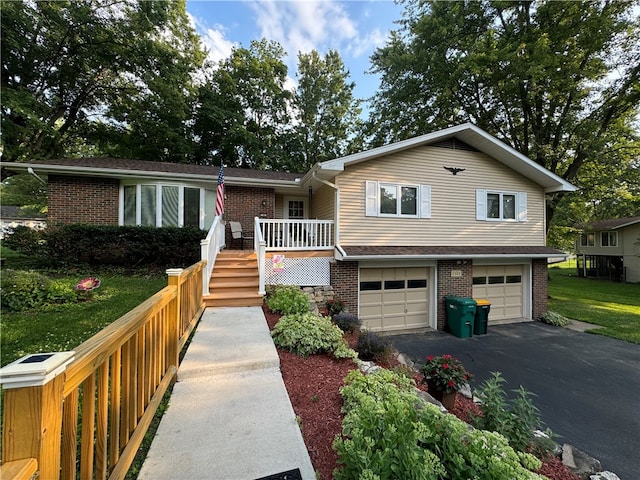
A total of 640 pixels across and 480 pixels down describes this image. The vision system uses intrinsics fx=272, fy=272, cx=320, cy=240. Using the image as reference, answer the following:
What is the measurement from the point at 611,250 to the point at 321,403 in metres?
31.0

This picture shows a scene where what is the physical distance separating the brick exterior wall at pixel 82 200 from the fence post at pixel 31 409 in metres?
10.5

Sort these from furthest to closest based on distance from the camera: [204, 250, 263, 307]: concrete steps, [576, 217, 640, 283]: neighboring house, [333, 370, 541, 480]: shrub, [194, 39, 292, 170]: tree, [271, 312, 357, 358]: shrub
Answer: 1. [576, 217, 640, 283]: neighboring house
2. [194, 39, 292, 170]: tree
3. [204, 250, 263, 307]: concrete steps
4. [271, 312, 357, 358]: shrub
5. [333, 370, 541, 480]: shrub

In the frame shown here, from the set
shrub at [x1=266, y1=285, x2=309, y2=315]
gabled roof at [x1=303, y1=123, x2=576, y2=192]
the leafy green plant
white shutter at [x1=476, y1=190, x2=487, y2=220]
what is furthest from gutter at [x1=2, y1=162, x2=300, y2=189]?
the leafy green plant

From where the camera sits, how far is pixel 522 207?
1028 cm

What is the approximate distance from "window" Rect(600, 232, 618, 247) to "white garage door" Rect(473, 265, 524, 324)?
20256 millimetres

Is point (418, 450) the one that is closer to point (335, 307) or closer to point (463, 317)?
point (335, 307)

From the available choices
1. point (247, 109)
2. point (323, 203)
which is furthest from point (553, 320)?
point (247, 109)

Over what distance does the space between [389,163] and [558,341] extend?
7.43 metres

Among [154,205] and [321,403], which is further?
[154,205]

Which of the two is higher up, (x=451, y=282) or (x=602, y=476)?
(x=451, y=282)

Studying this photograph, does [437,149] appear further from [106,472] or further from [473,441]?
[106,472]

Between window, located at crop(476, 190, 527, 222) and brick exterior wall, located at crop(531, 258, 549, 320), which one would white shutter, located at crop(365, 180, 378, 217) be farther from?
brick exterior wall, located at crop(531, 258, 549, 320)

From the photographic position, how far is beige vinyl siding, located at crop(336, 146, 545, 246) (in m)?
8.55

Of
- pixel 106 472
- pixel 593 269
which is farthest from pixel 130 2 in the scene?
pixel 593 269
